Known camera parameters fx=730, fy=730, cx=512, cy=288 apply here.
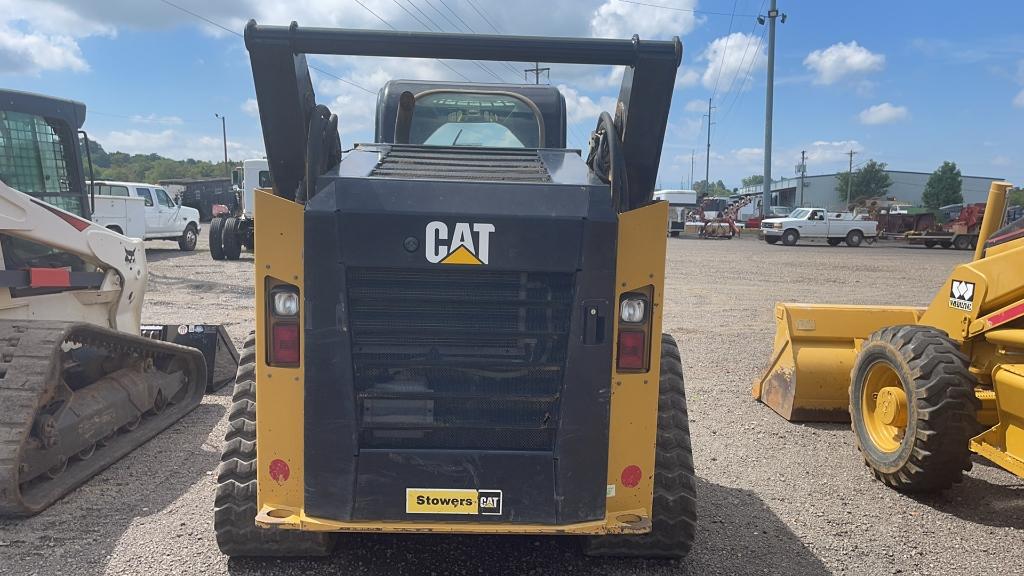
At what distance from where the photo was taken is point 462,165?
11.4 ft

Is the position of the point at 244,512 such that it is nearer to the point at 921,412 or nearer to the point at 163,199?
the point at 921,412

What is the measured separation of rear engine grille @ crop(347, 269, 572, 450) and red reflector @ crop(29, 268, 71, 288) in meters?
3.04

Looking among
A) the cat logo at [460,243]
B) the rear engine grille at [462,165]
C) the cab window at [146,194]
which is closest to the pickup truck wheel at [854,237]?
the cab window at [146,194]

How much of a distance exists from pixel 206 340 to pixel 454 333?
4371mm

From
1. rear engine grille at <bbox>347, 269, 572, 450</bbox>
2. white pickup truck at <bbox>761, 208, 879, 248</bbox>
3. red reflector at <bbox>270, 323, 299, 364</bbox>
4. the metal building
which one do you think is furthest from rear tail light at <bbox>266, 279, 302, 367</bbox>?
the metal building

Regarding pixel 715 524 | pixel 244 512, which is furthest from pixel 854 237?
pixel 244 512

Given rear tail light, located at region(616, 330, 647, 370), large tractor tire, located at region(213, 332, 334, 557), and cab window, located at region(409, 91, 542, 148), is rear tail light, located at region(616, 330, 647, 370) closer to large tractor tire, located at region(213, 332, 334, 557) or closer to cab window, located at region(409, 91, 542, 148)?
large tractor tire, located at region(213, 332, 334, 557)

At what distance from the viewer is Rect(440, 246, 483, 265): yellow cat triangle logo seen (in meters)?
2.76

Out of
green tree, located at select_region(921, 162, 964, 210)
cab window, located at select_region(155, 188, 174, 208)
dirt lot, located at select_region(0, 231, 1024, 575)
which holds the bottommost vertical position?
dirt lot, located at select_region(0, 231, 1024, 575)

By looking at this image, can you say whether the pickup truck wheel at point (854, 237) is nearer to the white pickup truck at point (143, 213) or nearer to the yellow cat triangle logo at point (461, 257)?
the white pickup truck at point (143, 213)

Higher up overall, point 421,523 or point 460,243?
point 460,243

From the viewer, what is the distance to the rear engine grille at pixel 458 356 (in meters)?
2.85

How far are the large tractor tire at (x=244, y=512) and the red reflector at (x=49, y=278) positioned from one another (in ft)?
7.76

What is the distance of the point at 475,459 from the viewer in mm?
2883
